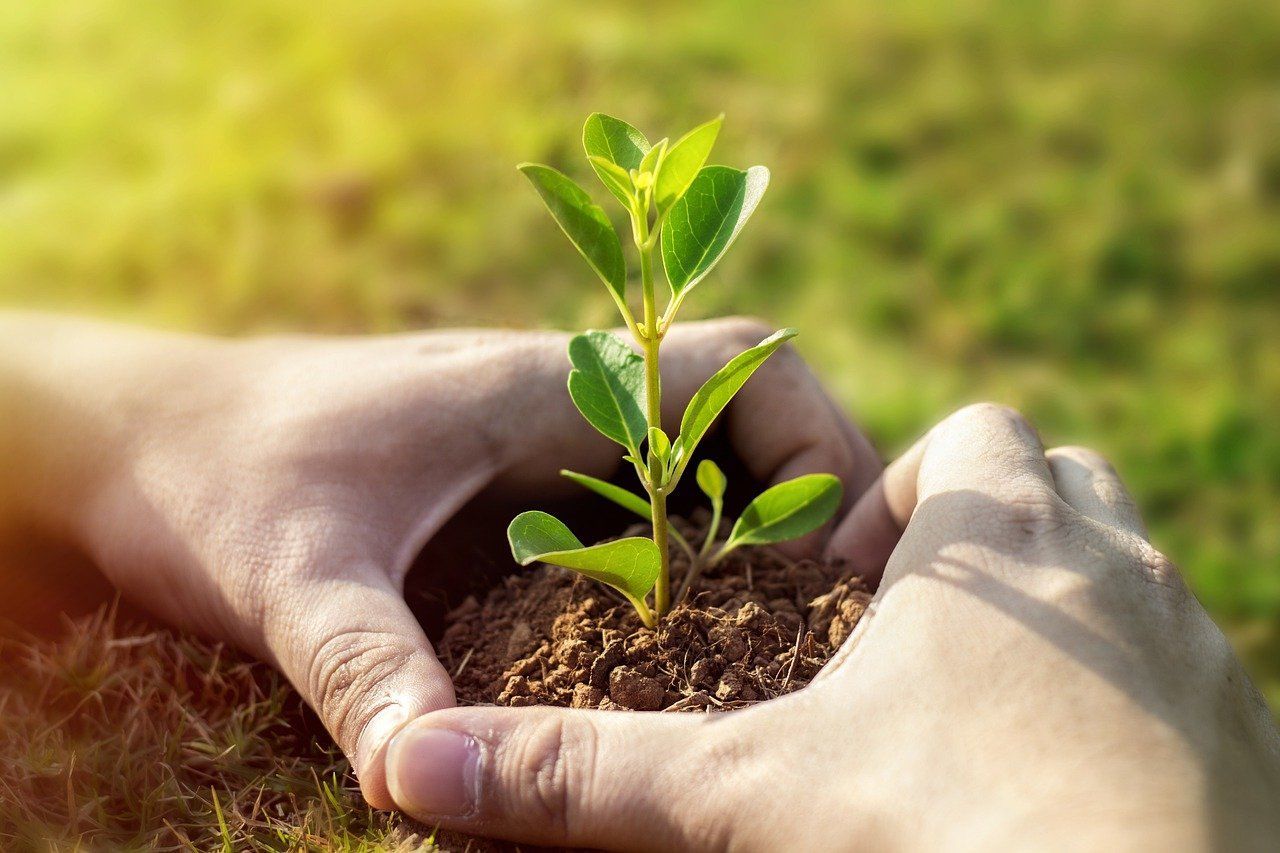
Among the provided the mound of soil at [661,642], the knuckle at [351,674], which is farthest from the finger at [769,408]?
the knuckle at [351,674]

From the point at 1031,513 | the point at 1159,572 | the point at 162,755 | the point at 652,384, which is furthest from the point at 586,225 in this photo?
the point at 162,755

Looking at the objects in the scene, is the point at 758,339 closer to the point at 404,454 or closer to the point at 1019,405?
the point at 404,454

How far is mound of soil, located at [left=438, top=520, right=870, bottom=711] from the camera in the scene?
4.07ft

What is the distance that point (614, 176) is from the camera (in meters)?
1.14

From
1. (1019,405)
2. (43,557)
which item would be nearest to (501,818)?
(43,557)

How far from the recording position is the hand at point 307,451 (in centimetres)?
145

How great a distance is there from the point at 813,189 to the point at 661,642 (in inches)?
86.6

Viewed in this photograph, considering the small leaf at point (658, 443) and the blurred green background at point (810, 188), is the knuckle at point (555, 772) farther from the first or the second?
the blurred green background at point (810, 188)

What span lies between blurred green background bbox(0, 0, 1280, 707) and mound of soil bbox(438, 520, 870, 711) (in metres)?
1.18

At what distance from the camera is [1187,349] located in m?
2.85

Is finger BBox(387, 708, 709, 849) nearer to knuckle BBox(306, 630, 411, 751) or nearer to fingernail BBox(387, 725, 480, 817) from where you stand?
fingernail BBox(387, 725, 480, 817)

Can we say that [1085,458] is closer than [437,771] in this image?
No


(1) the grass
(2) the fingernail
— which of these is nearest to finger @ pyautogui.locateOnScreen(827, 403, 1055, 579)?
(2) the fingernail

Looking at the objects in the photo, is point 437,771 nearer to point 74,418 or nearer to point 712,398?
point 712,398
